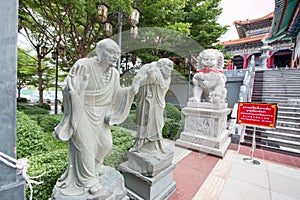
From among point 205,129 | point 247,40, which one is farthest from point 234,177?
point 247,40

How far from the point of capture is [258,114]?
4.22 meters

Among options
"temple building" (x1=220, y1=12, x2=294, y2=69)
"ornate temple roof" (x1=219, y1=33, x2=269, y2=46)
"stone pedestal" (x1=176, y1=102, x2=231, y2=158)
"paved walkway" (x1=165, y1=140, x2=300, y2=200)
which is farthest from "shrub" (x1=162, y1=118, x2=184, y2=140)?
"ornate temple roof" (x1=219, y1=33, x2=269, y2=46)

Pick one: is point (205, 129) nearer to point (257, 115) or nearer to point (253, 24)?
point (257, 115)

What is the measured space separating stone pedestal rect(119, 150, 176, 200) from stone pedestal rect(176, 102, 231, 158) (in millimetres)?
2342

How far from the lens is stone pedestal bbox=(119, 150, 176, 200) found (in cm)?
234

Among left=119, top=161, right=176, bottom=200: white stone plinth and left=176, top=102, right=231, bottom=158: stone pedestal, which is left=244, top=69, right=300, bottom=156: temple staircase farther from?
left=119, top=161, right=176, bottom=200: white stone plinth

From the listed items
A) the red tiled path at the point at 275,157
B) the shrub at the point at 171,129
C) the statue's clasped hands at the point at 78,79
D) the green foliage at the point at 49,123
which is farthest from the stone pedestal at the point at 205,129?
the green foliage at the point at 49,123

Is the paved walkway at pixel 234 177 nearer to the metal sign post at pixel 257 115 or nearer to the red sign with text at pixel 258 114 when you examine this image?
the metal sign post at pixel 257 115

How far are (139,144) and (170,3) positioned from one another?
659cm

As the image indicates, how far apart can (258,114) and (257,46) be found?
1857 cm

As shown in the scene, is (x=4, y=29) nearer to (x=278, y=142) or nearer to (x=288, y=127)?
(x=278, y=142)

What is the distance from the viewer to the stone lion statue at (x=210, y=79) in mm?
4910

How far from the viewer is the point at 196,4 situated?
9633 mm

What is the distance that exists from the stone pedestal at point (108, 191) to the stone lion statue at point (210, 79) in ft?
12.8
